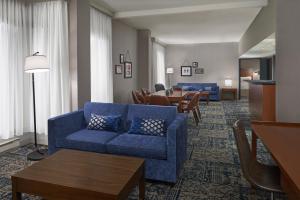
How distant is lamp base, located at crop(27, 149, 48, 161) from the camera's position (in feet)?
11.3

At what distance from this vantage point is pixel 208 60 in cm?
1157

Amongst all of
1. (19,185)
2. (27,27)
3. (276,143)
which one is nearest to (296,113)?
(276,143)

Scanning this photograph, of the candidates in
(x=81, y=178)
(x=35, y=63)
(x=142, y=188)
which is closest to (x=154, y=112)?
(x=142, y=188)

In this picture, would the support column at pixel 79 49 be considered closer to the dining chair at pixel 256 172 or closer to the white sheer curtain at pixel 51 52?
the white sheer curtain at pixel 51 52

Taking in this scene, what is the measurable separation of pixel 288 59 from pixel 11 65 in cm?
435

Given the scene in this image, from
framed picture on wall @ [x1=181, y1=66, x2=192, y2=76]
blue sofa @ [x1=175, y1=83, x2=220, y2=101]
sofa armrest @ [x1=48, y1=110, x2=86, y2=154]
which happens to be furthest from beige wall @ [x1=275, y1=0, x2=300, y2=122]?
framed picture on wall @ [x1=181, y1=66, x2=192, y2=76]

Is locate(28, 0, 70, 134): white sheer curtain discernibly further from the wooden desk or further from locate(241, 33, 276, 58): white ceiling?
locate(241, 33, 276, 58): white ceiling

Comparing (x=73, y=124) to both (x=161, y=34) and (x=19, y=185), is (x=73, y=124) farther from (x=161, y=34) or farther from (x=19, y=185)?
(x=161, y=34)

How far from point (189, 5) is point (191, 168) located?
3.82 metres

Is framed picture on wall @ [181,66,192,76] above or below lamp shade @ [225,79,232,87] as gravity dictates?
above

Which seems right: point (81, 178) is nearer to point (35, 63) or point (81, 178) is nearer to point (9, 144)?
point (35, 63)

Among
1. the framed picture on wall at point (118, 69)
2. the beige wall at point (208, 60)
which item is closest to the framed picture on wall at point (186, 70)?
the beige wall at point (208, 60)

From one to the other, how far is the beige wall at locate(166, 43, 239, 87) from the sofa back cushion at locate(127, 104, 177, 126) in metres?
8.78

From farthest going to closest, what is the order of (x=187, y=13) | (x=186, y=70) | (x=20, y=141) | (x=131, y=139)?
(x=186, y=70) < (x=187, y=13) < (x=20, y=141) < (x=131, y=139)
